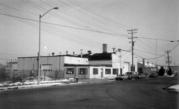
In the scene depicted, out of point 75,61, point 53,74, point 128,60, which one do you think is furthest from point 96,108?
point 128,60

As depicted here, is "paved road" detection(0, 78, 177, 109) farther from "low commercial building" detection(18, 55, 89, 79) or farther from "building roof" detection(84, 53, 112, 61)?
"building roof" detection(84, 53, 112, 61)

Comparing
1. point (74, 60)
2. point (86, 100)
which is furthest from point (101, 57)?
point (86, 100)

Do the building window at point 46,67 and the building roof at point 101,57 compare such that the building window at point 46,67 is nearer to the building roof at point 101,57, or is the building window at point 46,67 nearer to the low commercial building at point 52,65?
the low commercial building at point 52,65

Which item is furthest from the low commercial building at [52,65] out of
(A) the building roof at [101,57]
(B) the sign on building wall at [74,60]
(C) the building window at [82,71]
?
(A) the building roof at [101,57]

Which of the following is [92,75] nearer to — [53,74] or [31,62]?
[53,74]

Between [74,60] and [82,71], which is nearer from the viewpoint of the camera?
[82,71]

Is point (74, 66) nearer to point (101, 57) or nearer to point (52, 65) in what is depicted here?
point (52, 65)

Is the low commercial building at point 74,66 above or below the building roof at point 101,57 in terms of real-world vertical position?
below

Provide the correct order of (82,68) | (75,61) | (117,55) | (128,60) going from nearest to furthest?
(82,68), (75,61), (117,55), (128,60)

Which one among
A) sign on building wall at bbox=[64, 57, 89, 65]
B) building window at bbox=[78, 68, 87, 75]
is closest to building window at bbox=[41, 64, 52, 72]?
sign on building wall at bbox=[64, 57, 89, 65]

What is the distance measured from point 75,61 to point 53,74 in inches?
308

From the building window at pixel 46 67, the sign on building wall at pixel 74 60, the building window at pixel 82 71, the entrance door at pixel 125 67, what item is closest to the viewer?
the building window at pixel 82 71

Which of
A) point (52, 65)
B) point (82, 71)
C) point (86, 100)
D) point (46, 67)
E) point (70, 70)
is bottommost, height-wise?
point (86, 100)

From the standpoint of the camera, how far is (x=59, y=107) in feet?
37.0
